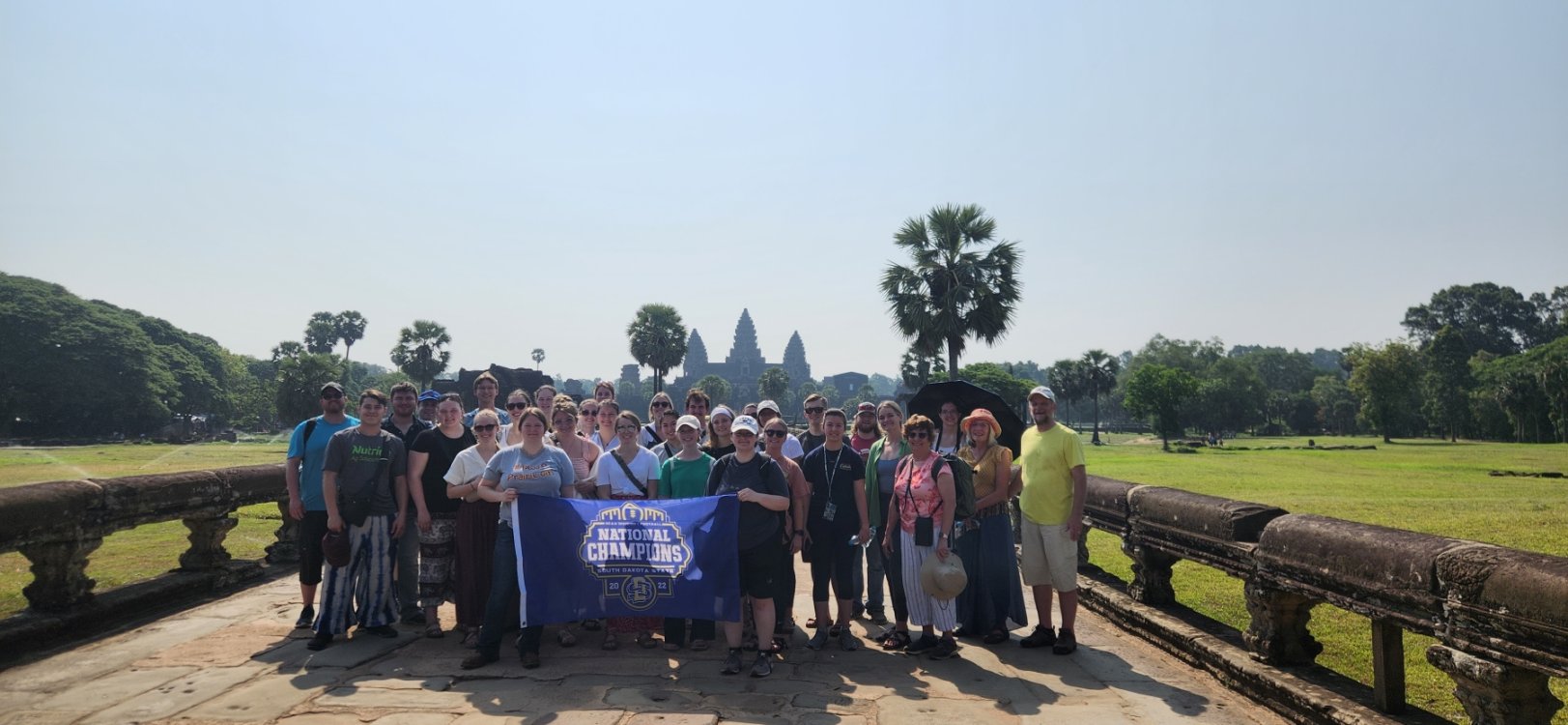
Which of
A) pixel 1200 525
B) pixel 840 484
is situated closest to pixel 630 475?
pixel 840 484

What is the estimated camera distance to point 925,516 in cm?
561

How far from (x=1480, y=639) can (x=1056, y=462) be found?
8.59 ft

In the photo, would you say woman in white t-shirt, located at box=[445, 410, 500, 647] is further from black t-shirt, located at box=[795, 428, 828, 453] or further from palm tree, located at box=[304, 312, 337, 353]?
palm tree, located at box=[304, 312, 337, 353]

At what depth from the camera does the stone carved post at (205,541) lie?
7.45 m

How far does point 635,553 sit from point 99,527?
425 cm

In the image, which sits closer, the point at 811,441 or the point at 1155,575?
the point at 1155,575

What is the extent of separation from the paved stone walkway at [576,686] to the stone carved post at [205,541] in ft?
5.00

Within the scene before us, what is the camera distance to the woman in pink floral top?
18.0 feet

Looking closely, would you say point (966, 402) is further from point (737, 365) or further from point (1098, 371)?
point (737, 365)

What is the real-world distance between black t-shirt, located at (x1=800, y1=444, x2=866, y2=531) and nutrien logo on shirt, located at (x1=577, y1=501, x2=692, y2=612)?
3.73ft

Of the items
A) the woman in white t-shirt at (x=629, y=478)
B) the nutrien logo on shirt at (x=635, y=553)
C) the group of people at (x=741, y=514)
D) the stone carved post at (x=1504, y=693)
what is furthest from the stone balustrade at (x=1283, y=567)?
the woman in white t-shirt at (x=629, y=478)

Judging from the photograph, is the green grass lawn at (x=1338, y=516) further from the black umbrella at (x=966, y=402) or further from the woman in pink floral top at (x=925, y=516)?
the woman in pink floral top at (x=925, y=516)

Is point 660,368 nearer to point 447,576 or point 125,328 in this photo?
point 125,328

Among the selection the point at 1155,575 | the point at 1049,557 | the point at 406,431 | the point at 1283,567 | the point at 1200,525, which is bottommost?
the point at 1155,575
